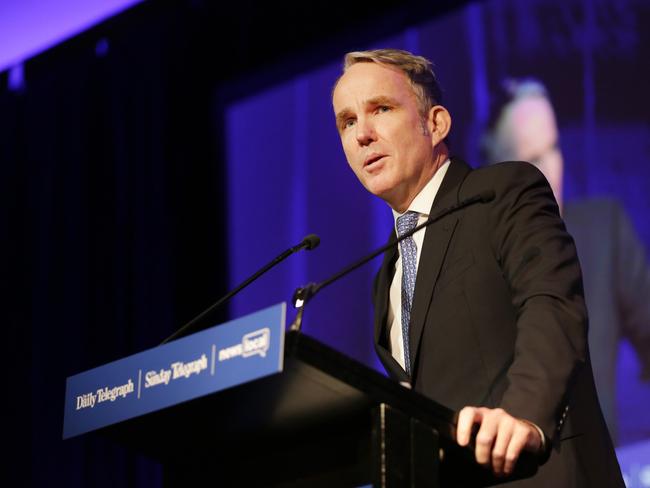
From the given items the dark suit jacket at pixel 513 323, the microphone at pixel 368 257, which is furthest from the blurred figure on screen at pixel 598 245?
the microphone at pixel 368 257

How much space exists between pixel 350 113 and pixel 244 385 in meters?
1.27

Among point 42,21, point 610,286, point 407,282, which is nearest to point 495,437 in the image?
point 407,282

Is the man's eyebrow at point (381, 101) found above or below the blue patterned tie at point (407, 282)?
above

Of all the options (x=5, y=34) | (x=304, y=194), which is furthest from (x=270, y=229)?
(x=5, y=34)

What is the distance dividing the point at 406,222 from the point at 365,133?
250mm

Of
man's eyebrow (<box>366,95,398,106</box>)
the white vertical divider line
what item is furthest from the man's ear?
the white vertical divider line

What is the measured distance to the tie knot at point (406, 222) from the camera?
237cm

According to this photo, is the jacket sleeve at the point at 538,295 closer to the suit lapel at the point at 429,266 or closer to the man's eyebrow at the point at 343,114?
the suit lapel at the point at 429,266

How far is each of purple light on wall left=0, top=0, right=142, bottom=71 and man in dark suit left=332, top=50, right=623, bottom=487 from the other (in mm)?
3451

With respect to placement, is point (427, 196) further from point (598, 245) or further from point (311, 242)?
point (598, 245)

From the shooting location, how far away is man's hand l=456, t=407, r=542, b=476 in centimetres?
148

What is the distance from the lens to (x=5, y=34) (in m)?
6.04

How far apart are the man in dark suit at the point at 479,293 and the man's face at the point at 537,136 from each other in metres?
1.14

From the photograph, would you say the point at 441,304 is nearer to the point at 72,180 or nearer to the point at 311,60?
the point at 311,60
